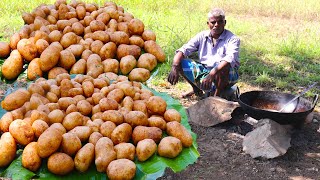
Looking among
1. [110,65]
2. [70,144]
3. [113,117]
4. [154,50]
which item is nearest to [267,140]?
[154,50]

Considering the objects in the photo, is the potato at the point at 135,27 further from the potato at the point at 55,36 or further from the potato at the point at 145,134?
the potato at the point at 145,134

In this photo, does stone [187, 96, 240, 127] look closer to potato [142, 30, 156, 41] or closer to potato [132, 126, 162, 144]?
potato [142, 30, 156, 41]

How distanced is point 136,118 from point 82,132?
26 centimetres

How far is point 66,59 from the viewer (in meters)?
2.43

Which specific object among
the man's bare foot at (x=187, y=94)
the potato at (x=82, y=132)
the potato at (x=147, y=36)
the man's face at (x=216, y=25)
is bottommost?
the man's bare foot at (x=187, y=94)

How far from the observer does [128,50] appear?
101 inches

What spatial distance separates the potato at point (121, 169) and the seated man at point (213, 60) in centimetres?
281

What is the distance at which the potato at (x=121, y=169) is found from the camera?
166 cm

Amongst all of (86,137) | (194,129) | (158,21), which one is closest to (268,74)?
(194,129)

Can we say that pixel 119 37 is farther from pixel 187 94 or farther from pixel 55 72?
pixel 187 94

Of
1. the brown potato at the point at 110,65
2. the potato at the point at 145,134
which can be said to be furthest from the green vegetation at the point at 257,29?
the potato at the point at 145,134

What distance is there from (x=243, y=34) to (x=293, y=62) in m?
1.46

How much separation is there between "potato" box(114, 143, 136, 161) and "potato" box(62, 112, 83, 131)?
23cm

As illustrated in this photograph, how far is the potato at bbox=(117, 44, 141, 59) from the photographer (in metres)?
2.57
